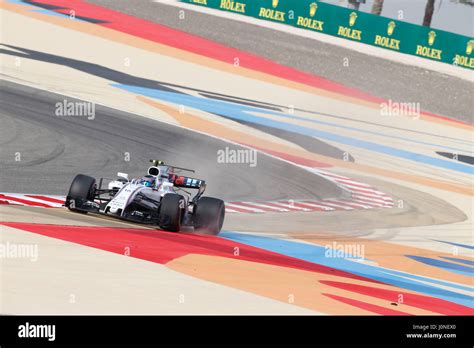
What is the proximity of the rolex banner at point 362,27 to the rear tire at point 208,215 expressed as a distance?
2563cm

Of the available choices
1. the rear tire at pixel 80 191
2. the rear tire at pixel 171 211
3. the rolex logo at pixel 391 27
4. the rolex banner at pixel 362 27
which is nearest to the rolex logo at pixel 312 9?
the rolex banner at pixel 362 27

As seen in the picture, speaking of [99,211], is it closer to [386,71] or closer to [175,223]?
[175,223]

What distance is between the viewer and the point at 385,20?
37.0 metres

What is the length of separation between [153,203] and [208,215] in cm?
86

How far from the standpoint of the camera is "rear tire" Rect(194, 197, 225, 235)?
42.2 feet

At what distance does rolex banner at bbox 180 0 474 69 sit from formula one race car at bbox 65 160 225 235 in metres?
25.3

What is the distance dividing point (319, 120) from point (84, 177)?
1483cm

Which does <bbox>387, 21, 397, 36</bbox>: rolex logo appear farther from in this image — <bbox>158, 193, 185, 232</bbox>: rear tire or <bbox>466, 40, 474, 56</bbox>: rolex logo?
<bbox>158, 193, 185, 232</bbox>: rear tire

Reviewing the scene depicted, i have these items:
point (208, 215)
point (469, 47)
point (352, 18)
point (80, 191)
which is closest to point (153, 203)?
point (208, 215)

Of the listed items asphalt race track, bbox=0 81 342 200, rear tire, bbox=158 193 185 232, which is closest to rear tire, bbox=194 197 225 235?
rear tire, bbox=158 193 185 232

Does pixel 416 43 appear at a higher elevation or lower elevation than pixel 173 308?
higher
